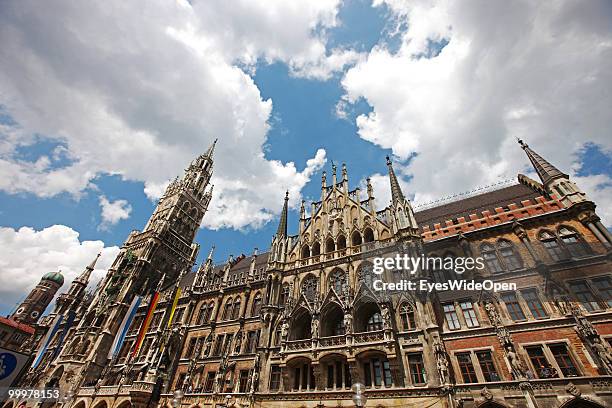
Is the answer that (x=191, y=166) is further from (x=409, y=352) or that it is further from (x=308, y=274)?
(x=409, y=352)

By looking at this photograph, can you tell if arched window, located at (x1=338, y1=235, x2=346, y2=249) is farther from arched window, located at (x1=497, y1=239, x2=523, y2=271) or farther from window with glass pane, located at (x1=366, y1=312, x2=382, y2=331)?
arched window, located at (x1=497, y1=239, x2=523, y2=271)

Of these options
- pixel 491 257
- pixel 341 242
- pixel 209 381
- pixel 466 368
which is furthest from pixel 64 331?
pixel 491 257

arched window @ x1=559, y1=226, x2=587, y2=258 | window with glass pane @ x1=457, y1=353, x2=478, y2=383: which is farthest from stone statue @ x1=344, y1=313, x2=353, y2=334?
arched window @ x1=559, y1=226, x2=587, y2=258

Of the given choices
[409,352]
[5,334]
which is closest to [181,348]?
[409,352]

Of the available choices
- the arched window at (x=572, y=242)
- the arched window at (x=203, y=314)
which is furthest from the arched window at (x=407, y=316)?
the arched window at (x=203, y=314)

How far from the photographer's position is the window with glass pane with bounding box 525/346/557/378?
14594 mm

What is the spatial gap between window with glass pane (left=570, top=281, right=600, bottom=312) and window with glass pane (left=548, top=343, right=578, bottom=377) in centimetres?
265

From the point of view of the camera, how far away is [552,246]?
18.2m

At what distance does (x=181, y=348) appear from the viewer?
28.0m

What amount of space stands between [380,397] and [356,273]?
27.2 ft

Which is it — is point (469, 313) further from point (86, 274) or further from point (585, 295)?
point (86, 274)

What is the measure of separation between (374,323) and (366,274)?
352cm

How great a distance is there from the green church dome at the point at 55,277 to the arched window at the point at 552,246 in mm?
100104

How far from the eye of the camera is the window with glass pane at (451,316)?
1795 cm
